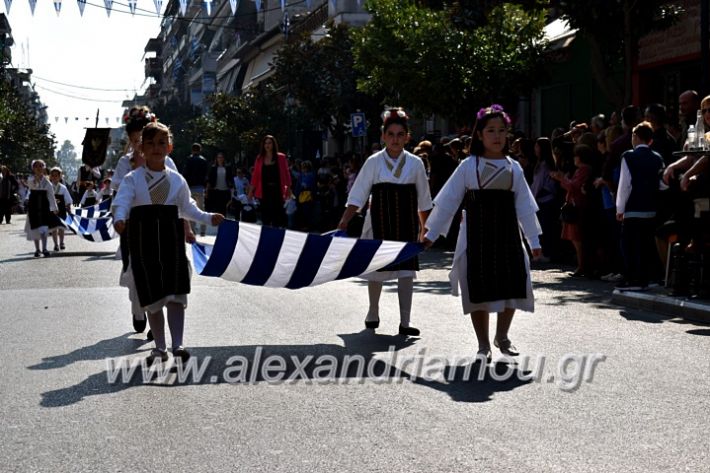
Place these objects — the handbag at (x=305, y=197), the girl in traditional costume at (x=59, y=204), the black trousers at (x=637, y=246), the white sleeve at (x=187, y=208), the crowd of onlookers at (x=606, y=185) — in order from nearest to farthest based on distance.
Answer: the white sleeve at (x=187, y=208), the crowd of onlookers at (x=606, y=185), the black trousers at (x=637, y=246), the girl in traditional costume at (x=59, y=204), the handbag at (x=305, y=197)

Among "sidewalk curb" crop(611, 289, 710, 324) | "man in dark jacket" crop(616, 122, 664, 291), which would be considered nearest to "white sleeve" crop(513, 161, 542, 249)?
"sidewalk curb" crop(611, 289, 710, 324)

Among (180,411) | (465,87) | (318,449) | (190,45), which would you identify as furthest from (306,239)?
(190,45)

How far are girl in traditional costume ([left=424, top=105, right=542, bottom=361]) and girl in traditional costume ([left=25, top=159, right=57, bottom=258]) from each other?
1449 centimetres

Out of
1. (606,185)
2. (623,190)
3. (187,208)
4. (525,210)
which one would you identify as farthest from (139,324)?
(606,185)

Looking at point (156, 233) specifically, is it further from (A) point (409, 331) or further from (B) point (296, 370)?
(A) point (409, 331)

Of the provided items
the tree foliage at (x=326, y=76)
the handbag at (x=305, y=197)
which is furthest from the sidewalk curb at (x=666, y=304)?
the tree foliage at (x=326, y=76)

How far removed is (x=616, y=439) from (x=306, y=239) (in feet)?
13.1

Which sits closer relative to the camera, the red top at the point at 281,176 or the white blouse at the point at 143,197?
the white blouse at the point at 143,197

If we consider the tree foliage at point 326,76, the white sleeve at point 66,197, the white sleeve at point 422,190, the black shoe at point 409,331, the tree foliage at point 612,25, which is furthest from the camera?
the tree foliage at point 326,76

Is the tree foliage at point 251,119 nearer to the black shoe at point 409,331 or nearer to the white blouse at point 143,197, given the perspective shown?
the black shoe at point 409,331

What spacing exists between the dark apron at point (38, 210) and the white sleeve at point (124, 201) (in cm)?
1371

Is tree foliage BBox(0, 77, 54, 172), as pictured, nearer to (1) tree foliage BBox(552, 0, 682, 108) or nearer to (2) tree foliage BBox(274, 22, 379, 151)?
(2) tree foliage BBox(274, 22, 379, 151)

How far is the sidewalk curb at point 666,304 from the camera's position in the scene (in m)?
11.2

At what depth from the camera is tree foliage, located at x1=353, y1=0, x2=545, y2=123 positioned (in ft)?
95.7
